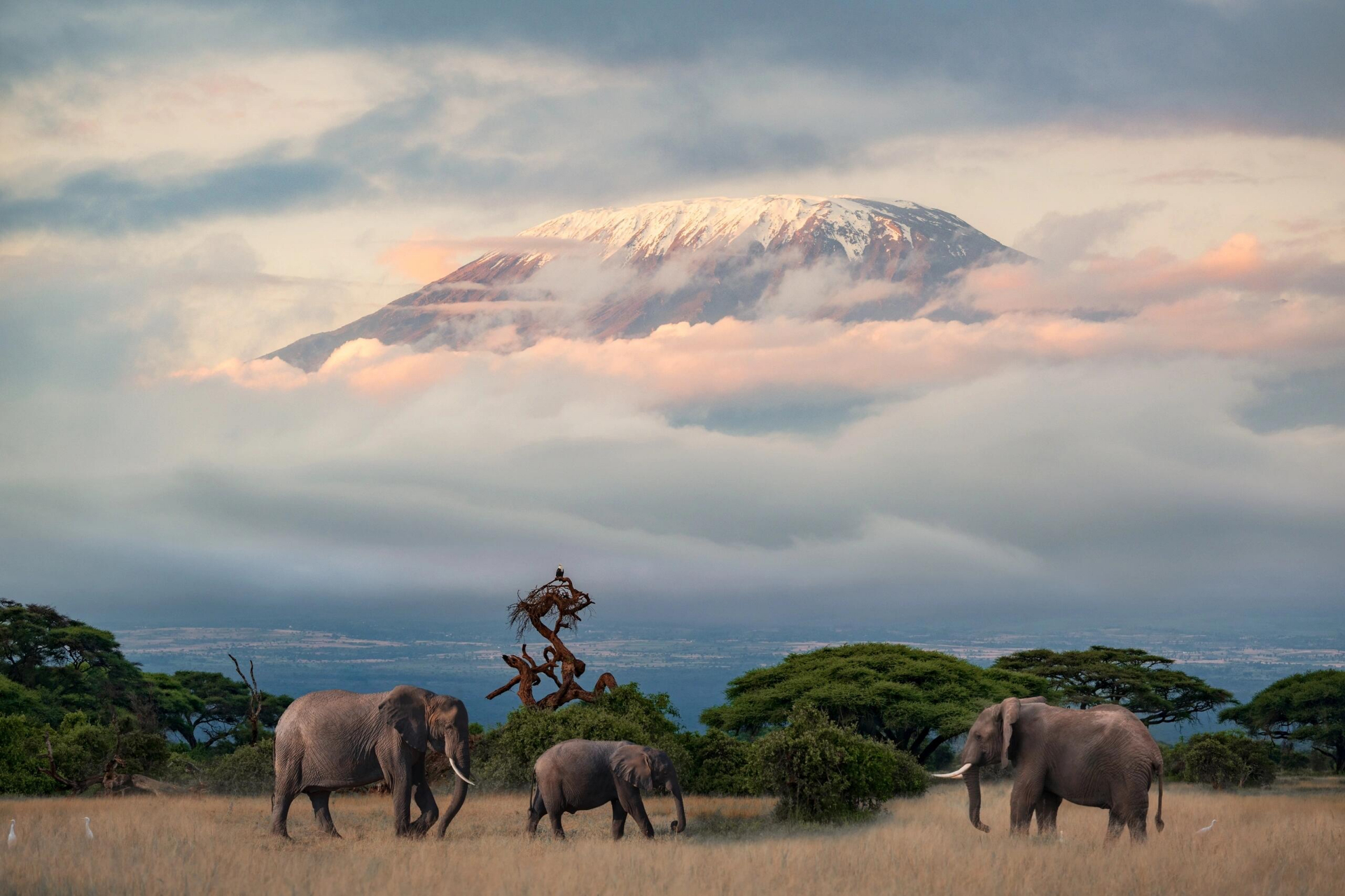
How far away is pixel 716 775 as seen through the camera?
31.2 meters

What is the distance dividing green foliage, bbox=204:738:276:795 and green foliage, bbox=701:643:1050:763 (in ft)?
58.1

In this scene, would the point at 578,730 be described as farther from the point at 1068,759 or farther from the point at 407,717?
the point at 1068,759

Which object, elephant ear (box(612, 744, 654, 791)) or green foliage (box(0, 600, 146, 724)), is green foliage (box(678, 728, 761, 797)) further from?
green foliage (box(0, 600, 146, 724))

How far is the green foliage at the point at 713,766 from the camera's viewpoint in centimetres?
3095

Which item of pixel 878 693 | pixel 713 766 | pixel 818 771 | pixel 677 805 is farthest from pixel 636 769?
pixel 878 693

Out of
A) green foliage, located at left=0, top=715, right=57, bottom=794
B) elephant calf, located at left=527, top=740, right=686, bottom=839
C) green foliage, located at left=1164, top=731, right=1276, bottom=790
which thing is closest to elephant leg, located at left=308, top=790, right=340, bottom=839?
elephant calf, located at left=527, top=740, right=686, bottom=839

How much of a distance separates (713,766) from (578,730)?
4.60m

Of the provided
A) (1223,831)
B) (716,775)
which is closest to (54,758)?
(716,775)

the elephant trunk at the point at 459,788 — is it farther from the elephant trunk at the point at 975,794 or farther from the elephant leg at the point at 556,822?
the elephant trunk at the point at 975,794

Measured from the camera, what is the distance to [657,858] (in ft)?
57.6

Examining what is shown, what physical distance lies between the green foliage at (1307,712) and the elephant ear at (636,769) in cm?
4113

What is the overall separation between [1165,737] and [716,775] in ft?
161

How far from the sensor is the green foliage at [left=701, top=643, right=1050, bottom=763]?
135 ft

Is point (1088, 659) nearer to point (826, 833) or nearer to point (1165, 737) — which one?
point (1165, 737)
